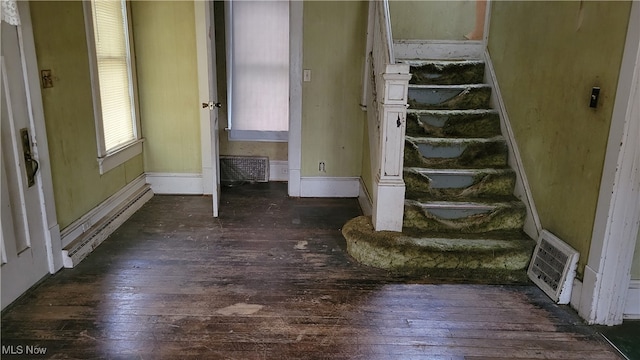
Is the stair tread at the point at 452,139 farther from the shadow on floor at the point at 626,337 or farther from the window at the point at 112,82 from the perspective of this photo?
the window at the point at 112,82

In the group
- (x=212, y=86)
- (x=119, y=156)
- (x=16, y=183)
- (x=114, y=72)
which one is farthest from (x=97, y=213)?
(x=212, y=86)

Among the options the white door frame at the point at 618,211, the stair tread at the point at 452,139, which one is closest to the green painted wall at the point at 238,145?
the stair tread at the point at 452,139

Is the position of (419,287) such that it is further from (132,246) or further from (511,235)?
(132,246)

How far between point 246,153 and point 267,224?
1584 millimetres

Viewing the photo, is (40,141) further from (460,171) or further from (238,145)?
(460,171)

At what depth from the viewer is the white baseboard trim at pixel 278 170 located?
17.4 ft

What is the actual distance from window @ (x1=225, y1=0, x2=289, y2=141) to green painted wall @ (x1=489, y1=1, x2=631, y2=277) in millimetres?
2360

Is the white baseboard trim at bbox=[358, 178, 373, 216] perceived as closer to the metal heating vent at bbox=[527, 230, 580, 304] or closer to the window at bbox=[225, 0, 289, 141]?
the window at bbox=[225, 0, 289, 141]

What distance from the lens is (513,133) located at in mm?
3623

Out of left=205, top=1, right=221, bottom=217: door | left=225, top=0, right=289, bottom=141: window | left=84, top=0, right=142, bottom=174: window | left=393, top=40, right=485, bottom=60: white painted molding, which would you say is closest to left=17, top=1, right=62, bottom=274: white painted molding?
left=84, top=0, right=142, bottom=174: window

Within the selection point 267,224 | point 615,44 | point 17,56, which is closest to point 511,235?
point 615,44

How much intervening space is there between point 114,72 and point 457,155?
9.92 feet

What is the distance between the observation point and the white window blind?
3688mm

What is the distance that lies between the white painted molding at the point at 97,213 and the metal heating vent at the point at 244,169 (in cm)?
103
